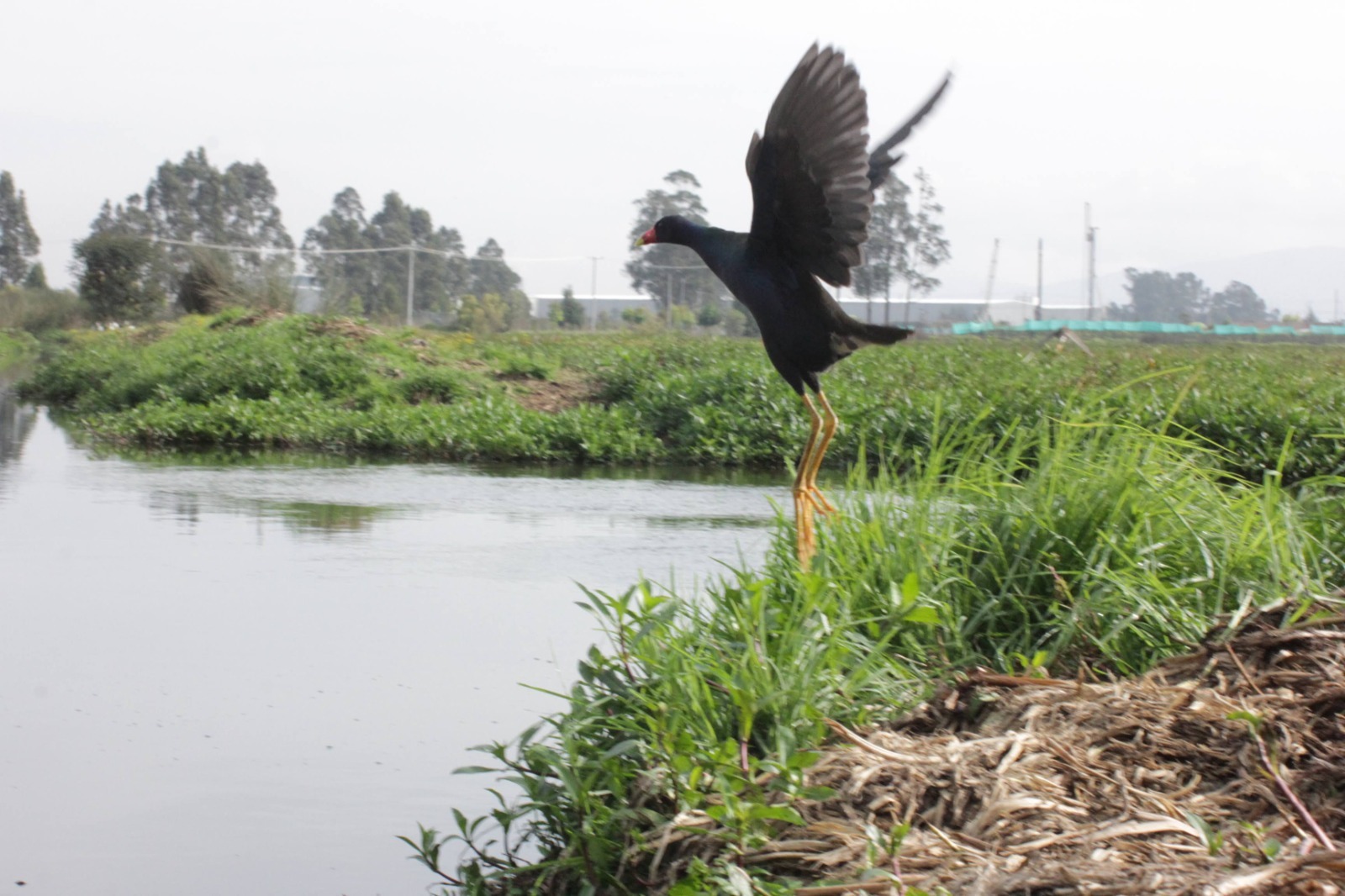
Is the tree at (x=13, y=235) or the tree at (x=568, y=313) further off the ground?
the tree at (x=13, y=235)

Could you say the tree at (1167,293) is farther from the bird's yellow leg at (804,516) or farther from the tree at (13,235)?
the bird's yellow leg at (804,516)

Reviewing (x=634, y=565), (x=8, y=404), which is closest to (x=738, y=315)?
(x=8, y=404)

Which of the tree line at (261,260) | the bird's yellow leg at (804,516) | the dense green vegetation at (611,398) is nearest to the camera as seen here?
the bird's yellow leg at (804,516)

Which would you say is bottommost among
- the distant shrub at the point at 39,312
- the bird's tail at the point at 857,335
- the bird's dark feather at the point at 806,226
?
the bird's tail at the point at 857,335

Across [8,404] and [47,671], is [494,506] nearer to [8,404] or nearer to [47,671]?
[47,671]

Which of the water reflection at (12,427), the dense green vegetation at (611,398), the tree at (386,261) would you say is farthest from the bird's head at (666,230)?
the tree at (386,261)

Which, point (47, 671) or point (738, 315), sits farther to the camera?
point (738, 315)

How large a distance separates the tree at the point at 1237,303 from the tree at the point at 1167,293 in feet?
3.22

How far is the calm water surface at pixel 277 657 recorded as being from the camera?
3.28 metres

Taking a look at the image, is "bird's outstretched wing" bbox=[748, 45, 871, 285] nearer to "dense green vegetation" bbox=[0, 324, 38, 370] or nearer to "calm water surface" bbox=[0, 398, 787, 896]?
"calm water surface" bbox=[0, 398, 787, 896]

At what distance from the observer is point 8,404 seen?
1806cm

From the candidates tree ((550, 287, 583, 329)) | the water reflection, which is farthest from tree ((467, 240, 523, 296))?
the water reflection

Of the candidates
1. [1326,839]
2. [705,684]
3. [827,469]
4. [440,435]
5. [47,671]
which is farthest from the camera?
[440,435]

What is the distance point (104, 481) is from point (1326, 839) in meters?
9.04
